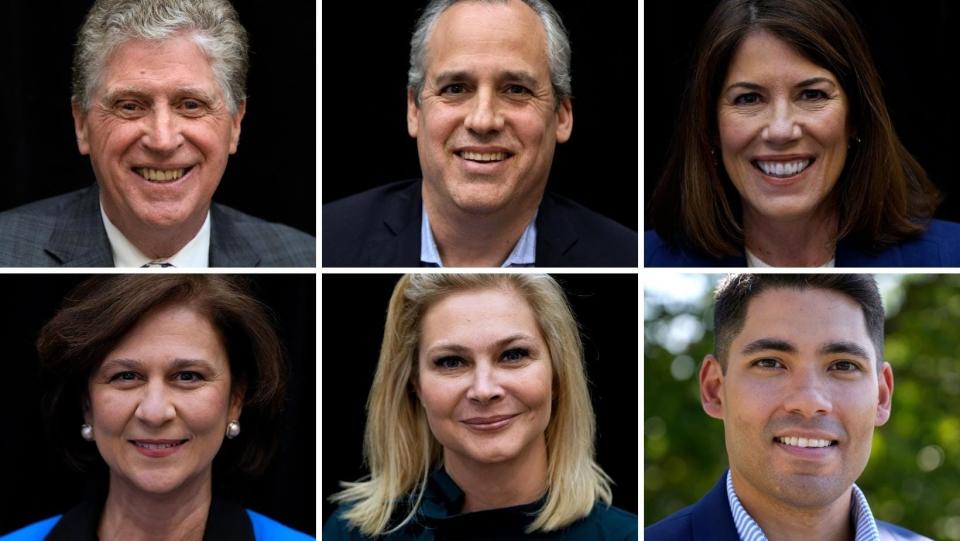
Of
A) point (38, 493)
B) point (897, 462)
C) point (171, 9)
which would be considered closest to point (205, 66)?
point (171, 9)

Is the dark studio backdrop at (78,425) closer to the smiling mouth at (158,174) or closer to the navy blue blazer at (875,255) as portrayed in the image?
the smiling mouth at (158,174)

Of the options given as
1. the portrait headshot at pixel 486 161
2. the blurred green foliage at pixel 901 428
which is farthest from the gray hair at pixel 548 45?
the blurred green foliage at pixel 901 428

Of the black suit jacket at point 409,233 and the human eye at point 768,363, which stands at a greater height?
the black suit jacket at point 409,233

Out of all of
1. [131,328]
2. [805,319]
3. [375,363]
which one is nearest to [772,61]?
[805,319]

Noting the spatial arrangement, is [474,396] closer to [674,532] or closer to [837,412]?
[674,532]

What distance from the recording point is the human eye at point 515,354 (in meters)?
4.26

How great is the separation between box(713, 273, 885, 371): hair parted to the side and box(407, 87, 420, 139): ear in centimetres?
100

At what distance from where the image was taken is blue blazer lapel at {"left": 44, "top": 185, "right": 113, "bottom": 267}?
4363 mm

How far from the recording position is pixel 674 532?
14.2ft

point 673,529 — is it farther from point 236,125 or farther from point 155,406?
point 236,125

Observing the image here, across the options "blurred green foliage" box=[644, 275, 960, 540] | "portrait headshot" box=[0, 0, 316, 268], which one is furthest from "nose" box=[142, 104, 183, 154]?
A: "blurred green foliage" box=[644, 275, 960, 540]

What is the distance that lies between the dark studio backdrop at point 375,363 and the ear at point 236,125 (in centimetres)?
47

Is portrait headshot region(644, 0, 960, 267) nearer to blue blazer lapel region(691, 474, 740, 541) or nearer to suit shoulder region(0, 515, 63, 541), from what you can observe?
blue blazer lapel region(691, 474, 740, 541)

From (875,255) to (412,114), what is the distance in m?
1.39
